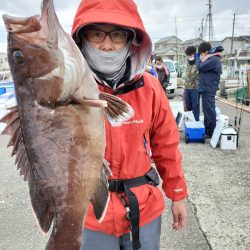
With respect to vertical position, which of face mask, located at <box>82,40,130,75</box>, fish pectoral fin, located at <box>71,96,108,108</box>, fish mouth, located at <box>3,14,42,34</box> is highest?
fish mouth, located at <box>3,14,42,34</box>

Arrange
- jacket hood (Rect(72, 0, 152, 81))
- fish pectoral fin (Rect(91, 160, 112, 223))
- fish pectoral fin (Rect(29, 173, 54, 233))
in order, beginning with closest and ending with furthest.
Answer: fish pectoral fin (Rect(29, 173, 54, 233))
fish pectoral fin (Rect(91, 160, 112, 223))
jacket hood (Rect(72, 0, 152, 81))

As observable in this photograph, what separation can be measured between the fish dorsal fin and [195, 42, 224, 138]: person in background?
6597 mm

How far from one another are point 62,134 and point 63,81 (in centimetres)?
26

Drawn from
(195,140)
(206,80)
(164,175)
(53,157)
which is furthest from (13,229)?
(206,80)

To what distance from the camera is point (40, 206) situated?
1.71 m

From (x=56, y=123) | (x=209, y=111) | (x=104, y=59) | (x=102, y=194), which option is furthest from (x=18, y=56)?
(x=209, y=111)

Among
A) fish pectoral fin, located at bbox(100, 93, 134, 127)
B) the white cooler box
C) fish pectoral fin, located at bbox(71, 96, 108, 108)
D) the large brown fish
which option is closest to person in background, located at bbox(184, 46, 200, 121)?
the white cooler box

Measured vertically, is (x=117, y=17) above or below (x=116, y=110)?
above

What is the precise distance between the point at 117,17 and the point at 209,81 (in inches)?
247

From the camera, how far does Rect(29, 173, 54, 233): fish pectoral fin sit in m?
1.69

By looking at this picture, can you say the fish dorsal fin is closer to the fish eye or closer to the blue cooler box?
the fish eye

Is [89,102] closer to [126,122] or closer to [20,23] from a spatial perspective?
[20,23]

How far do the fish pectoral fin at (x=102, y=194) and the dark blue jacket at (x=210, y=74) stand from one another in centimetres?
646

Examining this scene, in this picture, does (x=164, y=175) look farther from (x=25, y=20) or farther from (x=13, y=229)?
(x=13, y=229)
